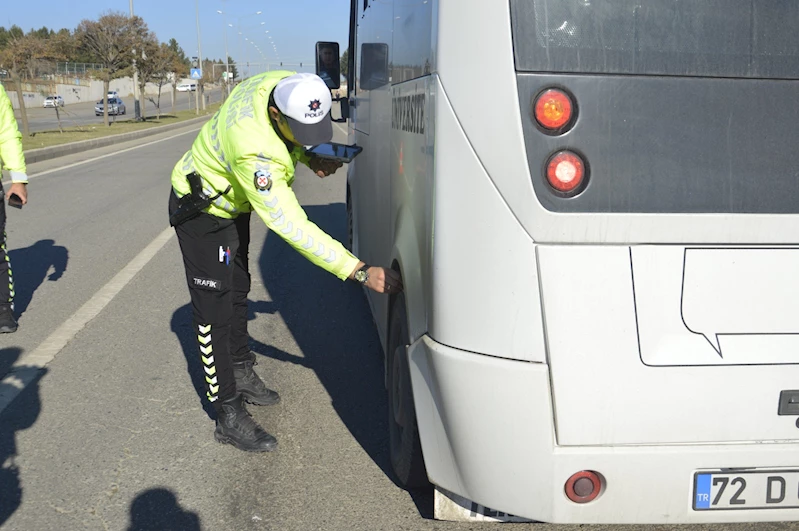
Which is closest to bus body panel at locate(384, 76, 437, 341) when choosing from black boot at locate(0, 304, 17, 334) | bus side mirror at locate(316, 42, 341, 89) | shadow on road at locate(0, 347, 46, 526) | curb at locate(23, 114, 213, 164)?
shadow on road at locate(0, 347, 46, 526)

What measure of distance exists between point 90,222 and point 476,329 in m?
9.29

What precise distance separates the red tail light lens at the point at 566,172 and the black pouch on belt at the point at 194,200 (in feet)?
6.13

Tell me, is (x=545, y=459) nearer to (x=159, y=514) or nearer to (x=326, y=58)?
(x=159, y=514)

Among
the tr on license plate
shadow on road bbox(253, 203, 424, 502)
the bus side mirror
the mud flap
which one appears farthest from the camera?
the bus side mirror

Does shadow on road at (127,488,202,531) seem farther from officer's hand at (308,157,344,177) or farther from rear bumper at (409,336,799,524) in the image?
officer's hand at (308,157,344,177)

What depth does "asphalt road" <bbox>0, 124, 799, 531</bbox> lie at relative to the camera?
11.3ft

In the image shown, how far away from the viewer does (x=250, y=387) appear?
4.64 m

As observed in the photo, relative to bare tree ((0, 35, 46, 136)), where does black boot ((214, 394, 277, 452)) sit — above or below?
below

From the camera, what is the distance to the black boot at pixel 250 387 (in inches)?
183

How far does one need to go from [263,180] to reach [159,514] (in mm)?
1427

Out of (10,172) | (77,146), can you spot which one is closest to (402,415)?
(10,172)

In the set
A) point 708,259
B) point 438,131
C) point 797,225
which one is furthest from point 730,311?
point 438,131

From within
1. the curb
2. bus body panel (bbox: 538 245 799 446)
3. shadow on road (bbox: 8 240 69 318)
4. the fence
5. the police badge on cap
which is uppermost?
the fence

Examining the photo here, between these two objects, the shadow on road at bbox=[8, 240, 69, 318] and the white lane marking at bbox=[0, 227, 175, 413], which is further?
the shadow on road at bbox=[8, 240, 69, 318]
